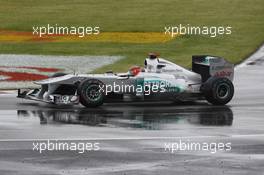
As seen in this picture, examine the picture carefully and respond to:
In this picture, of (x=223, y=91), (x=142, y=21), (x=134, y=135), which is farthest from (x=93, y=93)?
(x=142, y=21)

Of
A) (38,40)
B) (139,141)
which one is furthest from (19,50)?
(139,141)

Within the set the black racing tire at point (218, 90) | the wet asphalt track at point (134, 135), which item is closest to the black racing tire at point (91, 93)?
the wet asphalt track at point (134, 135)

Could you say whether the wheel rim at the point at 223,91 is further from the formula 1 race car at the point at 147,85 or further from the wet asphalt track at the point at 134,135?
the wet asphalt track at the point at 134,135

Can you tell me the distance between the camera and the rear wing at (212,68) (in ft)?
77.2

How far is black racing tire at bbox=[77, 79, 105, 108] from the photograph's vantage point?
864 inches

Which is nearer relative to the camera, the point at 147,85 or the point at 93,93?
the point at 93,93

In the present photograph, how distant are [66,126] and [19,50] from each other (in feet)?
62.5

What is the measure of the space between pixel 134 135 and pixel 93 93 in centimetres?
429

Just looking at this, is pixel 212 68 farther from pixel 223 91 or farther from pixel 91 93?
pixel 91 93

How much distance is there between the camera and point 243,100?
Answer: 24.5 meters

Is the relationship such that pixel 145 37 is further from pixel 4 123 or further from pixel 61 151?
pixel 61 151

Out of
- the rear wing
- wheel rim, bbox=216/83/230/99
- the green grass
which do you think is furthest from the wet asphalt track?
the green grass

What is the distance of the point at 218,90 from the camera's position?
2312 cm

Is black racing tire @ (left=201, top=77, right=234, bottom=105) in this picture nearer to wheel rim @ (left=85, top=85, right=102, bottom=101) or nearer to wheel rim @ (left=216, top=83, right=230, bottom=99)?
wheel rim @ (left=216, top=83, right=230, bottom=99)
